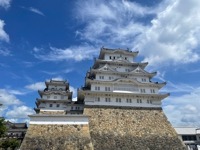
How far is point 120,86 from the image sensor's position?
3144 centimetres

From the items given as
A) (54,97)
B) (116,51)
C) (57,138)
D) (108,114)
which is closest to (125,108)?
(108,114)

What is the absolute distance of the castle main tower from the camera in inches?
1061

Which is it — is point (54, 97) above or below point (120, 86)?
below

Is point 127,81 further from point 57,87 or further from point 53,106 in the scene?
point 57,87

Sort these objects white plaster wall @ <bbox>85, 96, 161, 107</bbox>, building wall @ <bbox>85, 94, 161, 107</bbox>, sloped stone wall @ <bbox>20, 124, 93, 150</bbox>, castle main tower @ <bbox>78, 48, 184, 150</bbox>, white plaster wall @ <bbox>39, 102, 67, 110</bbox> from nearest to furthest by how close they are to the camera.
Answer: sloped stone wall @ <bbox>20, 124, 93, 150</bbox> → castle main tower @ <bbox>78, 48, 184, 150</bbox> → white plaster wall @ <bbox>85, 96, 161, 107</bbox> → building wall @ <bbox>85, 94, 161, 107</bbox> → white plaster wall @ <bbox>39, 102, 67, 110</bbox>

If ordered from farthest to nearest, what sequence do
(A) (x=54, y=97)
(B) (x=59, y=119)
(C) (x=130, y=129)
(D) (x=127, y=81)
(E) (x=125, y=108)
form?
(A) (x=54, y=97)
(D) (x=127, y=81)
(E) (x=125, y=108)
(C) (x=130, y=129)
(B) (x=59, y=119)

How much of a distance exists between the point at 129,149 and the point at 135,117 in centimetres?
539

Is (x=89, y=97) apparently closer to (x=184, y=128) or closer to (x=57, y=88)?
(x=57, y=88)

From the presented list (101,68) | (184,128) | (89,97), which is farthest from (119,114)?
(184,128)

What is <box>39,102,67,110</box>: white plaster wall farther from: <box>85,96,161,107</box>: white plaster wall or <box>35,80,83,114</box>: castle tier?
<box>85,96,161,107</box>: white plaster wall

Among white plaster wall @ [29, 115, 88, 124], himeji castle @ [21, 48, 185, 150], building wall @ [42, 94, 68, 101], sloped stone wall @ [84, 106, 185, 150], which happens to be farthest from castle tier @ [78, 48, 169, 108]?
white plaster wall @ [29, 115, 88, 124]

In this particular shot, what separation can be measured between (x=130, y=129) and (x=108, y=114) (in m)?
3.73

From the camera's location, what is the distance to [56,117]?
26109 millimetres

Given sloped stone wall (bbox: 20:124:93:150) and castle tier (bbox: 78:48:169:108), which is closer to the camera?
sloped stone wall (bbox: 20:124:93:150)
